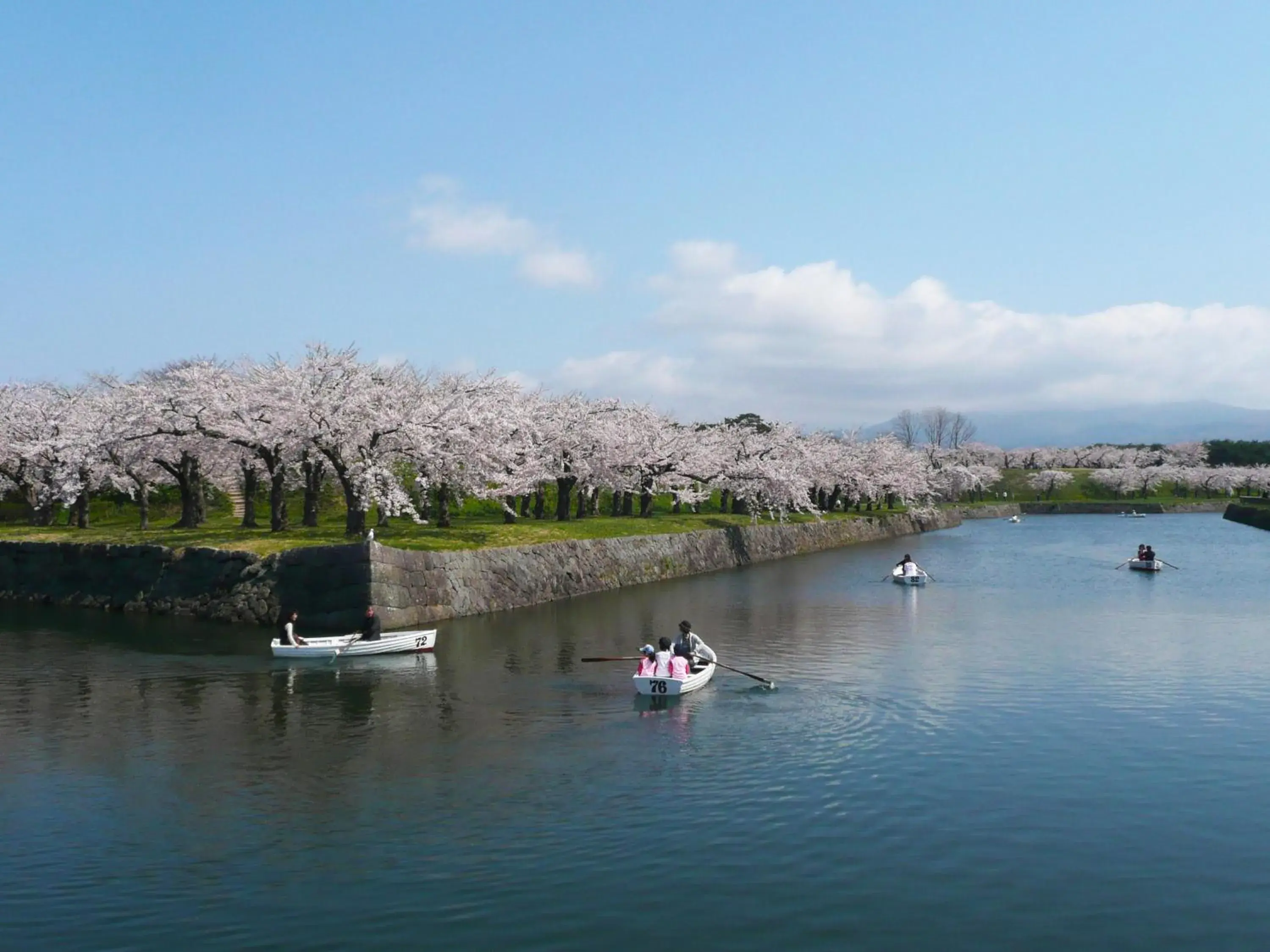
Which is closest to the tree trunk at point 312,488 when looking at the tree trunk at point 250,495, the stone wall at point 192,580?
the tree trunk at point 250,495

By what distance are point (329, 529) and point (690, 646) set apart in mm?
25402

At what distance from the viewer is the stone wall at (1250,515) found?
343ft

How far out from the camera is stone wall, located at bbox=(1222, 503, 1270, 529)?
10456cm

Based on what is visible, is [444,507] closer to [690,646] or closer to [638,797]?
[690,646]

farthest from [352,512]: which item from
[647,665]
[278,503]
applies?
[647,665]

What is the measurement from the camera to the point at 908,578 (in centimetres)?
5519

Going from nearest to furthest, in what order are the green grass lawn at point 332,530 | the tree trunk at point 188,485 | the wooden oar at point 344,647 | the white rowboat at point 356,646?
the white rowboat at point 356,646 < the wooden oar at point 344,647 < the green grass lawn at point 332,530 < the tree trunk at point 188,485

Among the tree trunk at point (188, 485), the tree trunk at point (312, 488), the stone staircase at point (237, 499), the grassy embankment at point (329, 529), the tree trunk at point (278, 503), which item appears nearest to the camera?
the grassy embankment at point (329, 529)

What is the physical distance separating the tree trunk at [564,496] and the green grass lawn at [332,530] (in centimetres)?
97

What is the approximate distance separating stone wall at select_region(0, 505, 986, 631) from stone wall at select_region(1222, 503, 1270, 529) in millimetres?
78302

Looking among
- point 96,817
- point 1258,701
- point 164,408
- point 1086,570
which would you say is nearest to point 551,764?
point 96,817

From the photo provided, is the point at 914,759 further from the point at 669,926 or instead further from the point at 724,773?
the point at 669,926

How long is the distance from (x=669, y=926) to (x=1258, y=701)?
19990 millimetres

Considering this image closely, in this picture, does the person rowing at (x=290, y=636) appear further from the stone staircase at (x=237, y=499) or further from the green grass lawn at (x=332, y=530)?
the stone staircase at (x=237, y=499)
